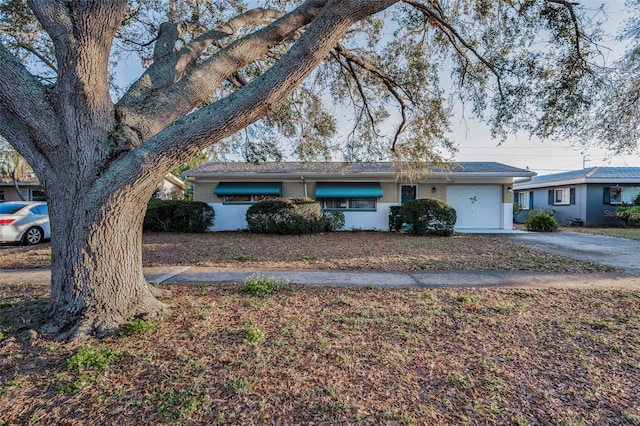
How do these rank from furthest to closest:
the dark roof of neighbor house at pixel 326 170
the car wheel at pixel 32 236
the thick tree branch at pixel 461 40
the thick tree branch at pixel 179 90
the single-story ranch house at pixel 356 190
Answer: the single-story ranch house at pixel 356 190 → the dark roof of neighbor house at pixel 326 170 → the car wheel at pixel 32 236 → the thick tree branch at pixel 461 40 → the thick tree branch at pixel 179 90

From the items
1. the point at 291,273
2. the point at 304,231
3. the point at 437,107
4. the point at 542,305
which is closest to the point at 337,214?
the point at 304,231

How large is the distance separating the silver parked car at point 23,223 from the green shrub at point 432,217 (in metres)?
13.5

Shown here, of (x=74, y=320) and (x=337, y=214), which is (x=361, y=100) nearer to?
(x=337, y=214)

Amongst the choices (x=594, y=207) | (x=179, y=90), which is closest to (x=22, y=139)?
(x=179, y=90)

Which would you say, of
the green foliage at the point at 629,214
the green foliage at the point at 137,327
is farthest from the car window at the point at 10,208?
the green foliage at the point at 629,214

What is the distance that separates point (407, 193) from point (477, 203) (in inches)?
139

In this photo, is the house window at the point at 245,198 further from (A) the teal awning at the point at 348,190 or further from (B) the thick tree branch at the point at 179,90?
(B) the thick tree branch at the point at 179,90

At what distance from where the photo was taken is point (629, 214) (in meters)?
17.1

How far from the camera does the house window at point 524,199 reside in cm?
2448

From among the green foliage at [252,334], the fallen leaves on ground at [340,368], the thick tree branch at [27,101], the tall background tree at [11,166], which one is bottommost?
the fallen leaves on ground at [340,368]

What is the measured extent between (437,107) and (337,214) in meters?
6.60

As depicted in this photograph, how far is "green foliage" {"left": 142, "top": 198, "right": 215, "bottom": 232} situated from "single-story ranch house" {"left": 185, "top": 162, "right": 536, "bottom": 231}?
1307 mm

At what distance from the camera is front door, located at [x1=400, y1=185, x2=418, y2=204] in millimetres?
15250

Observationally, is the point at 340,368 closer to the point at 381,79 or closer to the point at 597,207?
the point at 381,79
